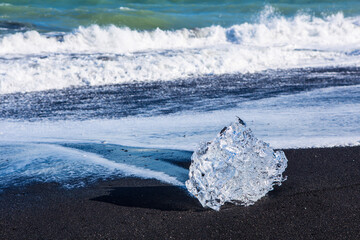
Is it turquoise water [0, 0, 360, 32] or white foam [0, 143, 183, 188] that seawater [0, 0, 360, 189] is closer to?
white foam [0, 143, 183, 188]

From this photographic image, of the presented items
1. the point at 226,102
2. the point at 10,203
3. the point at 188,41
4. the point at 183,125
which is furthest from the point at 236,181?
the point at 188,41

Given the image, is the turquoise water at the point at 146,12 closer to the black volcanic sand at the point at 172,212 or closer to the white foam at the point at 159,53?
the white foam at the point at 159,53

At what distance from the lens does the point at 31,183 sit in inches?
142

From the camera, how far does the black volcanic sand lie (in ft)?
8.96

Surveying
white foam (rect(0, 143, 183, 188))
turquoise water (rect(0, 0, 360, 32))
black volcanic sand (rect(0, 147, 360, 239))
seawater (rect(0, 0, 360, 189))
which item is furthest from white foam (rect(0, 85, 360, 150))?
turquoise water (rect(0, 0, 360, 32))

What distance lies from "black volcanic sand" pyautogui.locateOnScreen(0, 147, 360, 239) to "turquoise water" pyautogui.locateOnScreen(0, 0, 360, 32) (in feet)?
42.0

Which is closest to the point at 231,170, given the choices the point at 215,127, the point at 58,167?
the point at 58,167

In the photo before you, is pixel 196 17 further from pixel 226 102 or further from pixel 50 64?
pixel 226 102

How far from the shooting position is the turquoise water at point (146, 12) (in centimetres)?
1722

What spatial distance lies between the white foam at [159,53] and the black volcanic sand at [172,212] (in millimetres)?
5371

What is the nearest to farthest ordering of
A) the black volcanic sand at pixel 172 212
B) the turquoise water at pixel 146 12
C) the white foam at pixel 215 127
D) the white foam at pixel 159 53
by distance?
the black volcanic sand at pixel 172 212, the white foam at pixel 215 127, the white foam at pixel 159 53, the turquoise water at pixel 146 12

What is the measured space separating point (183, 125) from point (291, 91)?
273 cm

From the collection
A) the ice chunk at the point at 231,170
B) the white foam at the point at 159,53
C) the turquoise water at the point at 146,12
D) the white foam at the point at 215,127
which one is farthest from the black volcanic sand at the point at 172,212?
the turquoise water at the point at 146,12

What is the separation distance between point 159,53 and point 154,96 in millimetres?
4271
